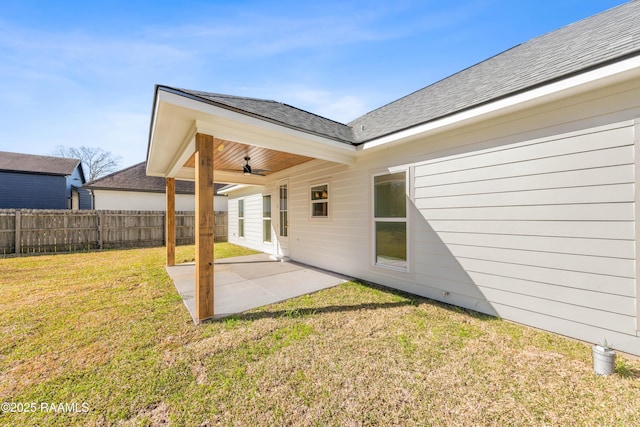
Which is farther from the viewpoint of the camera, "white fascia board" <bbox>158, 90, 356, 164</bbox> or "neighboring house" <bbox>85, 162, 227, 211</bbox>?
"neighboring house" <bbox>85, 162, 227, 211</bbox>

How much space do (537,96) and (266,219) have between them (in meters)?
8.20

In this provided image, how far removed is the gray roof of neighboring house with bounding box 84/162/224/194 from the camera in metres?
13.9

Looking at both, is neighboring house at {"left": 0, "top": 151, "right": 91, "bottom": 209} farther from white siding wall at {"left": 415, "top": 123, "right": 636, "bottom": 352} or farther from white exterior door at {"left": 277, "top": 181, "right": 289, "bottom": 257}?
white siding wall at {"left": 415, "top": 123, "right": 636, "bottom": 352}

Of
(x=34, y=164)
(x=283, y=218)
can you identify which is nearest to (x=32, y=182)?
(x=34, y=164)

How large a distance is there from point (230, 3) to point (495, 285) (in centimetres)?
699

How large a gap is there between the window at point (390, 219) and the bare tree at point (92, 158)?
33.4m

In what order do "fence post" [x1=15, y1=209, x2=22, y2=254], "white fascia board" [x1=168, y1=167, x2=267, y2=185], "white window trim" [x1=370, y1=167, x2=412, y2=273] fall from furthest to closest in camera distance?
"fence post" [x1=15, y1=209, x2=22, y2=254], "white fascia board" [x1=168, y1=167, x2=267, y2=185], "white window trim" [x1=370, y1=167, x2=412, y2=273]

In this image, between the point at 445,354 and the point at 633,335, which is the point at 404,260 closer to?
the point at 445,354

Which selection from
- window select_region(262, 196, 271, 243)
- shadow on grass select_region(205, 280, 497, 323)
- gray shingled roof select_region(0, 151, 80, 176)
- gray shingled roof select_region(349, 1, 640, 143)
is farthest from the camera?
gray shingled roof select_region(0, 151, 80, 176)

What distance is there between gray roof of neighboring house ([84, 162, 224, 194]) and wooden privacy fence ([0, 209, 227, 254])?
3.91 metres

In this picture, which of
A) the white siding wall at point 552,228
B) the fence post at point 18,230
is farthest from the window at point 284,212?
the fence post at point 18,230

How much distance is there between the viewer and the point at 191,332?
3113 mm

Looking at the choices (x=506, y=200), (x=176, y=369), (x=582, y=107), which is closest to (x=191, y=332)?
(x=176, y=369)

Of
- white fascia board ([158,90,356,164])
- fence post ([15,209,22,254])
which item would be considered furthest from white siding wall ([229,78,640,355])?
fence post ([15,209,22,254])
